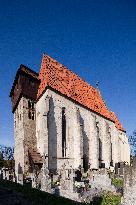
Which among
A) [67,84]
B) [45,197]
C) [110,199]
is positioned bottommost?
[110,199]

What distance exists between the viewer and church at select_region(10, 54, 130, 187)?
30.3 m

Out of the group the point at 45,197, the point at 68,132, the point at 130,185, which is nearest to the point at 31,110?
the point at 68,132

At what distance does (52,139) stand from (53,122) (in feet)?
6.38

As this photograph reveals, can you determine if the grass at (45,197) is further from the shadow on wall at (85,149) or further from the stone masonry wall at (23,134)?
the shadow on wall at (85,149)

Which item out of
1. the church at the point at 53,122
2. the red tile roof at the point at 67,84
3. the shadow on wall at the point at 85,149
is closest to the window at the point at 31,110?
the church at the point at 53,122

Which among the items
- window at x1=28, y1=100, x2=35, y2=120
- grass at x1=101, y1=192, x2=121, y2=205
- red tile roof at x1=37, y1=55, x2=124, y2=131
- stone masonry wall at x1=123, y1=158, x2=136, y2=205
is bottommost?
grass at x1=101, y1=192, x2=121, y2=205

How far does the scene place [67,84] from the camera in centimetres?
3625

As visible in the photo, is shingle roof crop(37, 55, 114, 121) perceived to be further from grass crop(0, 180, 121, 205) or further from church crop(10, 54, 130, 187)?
grass crop(0, 180, 121, 205)

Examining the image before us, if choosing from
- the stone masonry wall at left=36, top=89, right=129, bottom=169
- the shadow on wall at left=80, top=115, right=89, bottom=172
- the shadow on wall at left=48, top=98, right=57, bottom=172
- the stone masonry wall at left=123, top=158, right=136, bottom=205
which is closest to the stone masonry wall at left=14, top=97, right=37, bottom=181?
the stone masonry wall at left=36, top=89, right=129, bottom=169

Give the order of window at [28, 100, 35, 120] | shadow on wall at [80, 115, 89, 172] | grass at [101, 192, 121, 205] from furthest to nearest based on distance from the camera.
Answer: shadow on wall at [80, 115, 89, 172], window at [28, 100, 35, 120], grass at [101, 192, 121, 205]

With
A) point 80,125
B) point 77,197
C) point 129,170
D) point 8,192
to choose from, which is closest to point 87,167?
point 80,125

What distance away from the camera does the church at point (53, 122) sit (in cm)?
3028

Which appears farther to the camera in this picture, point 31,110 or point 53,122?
point 31,110

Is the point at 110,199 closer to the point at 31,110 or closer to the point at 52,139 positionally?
the point at 52,139
